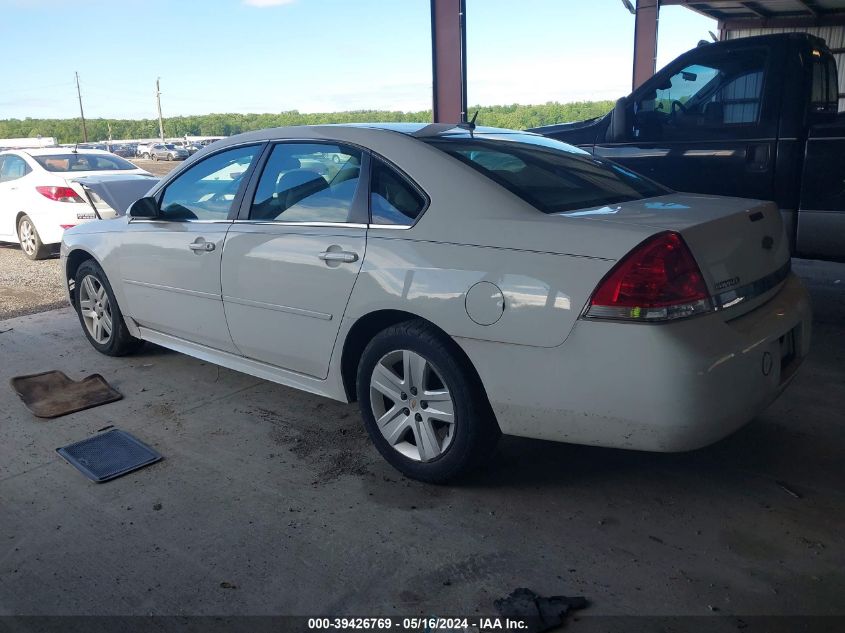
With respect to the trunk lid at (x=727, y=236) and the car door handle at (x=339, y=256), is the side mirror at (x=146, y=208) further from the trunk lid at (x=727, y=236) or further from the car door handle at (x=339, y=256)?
the trunk lid at (x=727, y=236)

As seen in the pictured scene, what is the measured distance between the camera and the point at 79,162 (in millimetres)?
10148

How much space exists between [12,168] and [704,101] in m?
9.11

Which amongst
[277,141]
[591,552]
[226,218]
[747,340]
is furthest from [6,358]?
[747,340]

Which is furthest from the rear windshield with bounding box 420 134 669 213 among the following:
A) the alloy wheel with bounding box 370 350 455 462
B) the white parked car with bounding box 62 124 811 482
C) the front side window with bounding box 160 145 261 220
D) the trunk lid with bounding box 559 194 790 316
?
the front side window with bounding box 160 145 261 220

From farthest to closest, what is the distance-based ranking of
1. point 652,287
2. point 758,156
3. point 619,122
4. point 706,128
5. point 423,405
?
point 619,122 → point 706,128 → point 758,156 → point 423,405 → point 652,287

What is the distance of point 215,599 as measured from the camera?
242 centimetres

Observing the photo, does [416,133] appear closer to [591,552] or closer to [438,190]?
Answer: [438,190]

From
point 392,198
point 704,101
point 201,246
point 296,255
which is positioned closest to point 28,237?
point 201,246

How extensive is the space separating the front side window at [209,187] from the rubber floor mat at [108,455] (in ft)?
4.15

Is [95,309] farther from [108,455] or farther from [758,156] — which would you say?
[758,156]

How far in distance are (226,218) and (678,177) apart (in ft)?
12.6

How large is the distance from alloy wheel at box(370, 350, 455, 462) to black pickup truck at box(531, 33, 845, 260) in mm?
3757

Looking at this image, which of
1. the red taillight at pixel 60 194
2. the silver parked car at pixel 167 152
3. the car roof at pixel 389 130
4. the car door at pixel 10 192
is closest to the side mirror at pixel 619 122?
the car roof at pixel 389 130

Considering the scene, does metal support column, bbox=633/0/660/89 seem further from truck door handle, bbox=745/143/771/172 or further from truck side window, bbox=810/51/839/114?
truck door handle, bbox=745/143/771/172
